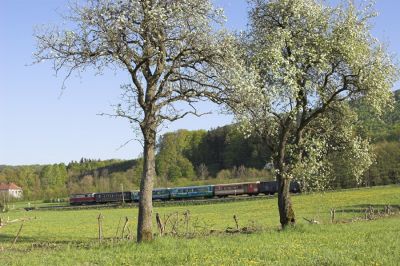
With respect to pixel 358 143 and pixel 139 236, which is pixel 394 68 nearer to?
pixel 358 143

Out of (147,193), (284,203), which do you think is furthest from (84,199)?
(147,193)

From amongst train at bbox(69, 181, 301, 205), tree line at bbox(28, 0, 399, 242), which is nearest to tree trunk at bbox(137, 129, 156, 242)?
tree line at bbox(28, 0, 399, 242)

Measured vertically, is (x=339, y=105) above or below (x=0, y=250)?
above

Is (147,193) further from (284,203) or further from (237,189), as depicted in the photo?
(237,189)

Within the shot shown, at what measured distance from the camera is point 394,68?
3034cm

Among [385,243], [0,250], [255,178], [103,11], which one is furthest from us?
[255,178]

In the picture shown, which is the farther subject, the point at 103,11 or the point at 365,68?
the point at 365,68

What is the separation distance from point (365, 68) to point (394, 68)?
230 cm

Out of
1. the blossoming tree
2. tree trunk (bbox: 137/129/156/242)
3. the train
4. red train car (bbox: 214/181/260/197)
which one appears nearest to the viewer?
tree trunk (bbox: 137/129/156/242)

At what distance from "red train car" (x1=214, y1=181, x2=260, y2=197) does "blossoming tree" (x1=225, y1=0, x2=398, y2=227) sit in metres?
→ 83.7

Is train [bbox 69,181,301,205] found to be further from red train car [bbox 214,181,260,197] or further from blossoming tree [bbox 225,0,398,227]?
blossoming tree [bbox 225,0,398,227]

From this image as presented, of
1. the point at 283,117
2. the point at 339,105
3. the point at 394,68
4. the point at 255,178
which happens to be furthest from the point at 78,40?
the point at 255,178

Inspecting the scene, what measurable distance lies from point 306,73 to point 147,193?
40.8 feet

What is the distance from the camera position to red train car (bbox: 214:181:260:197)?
115 metres
